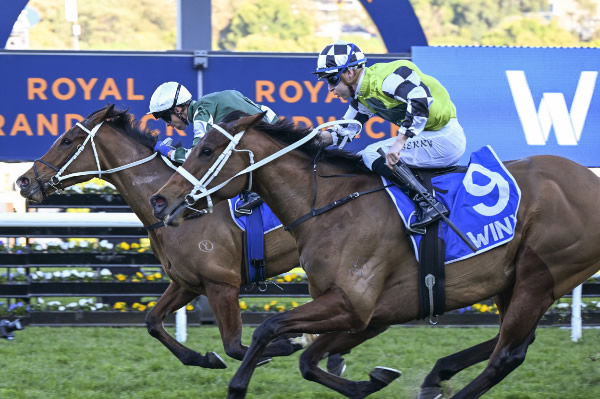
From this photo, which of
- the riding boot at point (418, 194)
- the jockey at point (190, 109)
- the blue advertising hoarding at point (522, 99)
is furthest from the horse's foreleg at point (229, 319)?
the blue advertising hoarding at point (522, 99)

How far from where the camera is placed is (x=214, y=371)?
5.76 metres

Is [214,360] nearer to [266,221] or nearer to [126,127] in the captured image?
[266,221]

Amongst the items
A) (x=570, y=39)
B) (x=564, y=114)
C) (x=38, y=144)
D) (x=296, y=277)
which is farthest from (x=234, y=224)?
(x=570, y=39)

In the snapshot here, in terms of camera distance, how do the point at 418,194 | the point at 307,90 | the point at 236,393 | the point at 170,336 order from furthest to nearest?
the point at 307,90, the point at 170,336, the point at 418,194, the point at 236,393

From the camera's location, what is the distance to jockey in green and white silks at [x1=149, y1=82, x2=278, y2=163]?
17.8ft

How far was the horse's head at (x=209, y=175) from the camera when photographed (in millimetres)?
4000

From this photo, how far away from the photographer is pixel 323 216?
422 cm

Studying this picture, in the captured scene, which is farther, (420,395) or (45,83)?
(45,83)

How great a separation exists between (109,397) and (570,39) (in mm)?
49099

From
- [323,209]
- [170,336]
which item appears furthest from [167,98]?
[323,209]

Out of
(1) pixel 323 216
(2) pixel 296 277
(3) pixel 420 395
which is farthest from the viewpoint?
(2) pixel 296 277

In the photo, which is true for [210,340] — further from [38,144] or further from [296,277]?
[38,144]

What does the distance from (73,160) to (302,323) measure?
2154 mm

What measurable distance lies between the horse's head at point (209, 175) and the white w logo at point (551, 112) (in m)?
4.58
